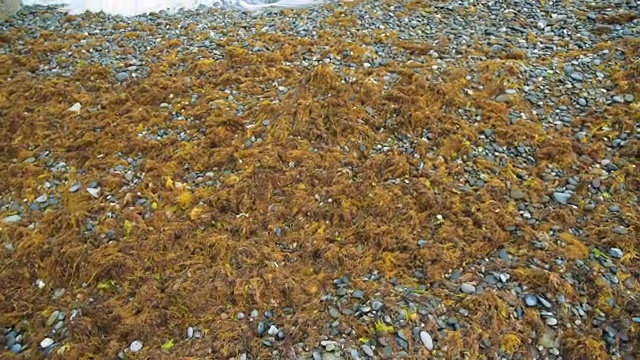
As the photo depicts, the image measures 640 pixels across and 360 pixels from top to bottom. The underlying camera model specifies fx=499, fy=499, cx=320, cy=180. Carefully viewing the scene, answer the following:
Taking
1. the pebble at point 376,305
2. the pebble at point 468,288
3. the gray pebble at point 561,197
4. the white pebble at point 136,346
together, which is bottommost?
the white pebble at point 136,346

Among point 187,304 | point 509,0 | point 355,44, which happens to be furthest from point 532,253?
point 509,0

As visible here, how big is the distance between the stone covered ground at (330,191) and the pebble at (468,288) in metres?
0.01

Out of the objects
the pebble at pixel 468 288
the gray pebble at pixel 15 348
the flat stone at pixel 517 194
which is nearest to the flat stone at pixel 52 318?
the gray pebble at pixel 15 348

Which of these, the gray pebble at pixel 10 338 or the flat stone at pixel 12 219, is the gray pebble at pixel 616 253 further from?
the flat stone at pixel 12 219

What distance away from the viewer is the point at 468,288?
9.80 feet

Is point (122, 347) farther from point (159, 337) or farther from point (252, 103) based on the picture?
point (252, 103)

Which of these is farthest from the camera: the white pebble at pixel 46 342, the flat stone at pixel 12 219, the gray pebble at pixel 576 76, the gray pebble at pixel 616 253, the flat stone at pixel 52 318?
the gray pebble at pixel 576 76

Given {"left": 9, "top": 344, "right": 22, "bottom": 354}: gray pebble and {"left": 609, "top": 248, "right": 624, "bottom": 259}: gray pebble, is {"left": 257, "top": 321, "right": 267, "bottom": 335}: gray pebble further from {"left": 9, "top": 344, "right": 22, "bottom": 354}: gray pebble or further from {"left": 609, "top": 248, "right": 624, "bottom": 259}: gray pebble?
{"left": 609, "top": 248, "right": 624, "bottom": 259}: gray pebble

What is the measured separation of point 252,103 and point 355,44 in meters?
1.39

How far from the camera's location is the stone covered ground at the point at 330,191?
2.83m

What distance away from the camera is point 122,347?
9.03 ft

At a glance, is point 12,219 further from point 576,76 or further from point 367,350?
point 576,76

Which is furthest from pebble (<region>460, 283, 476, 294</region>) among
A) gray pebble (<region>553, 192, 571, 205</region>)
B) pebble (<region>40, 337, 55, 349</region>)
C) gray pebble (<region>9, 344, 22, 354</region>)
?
gray pebble (<region>9, 344, 22, 354</region>)

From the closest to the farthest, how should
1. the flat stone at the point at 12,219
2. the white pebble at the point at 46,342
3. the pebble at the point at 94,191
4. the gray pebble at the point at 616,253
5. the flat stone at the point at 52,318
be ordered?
the white pebble at the point at 46,342
the flat stone at the point at 52,318
the gray pebble at the point at 616,253
the flat stone at the point at 12,219
the pebble at the point at 94,191
